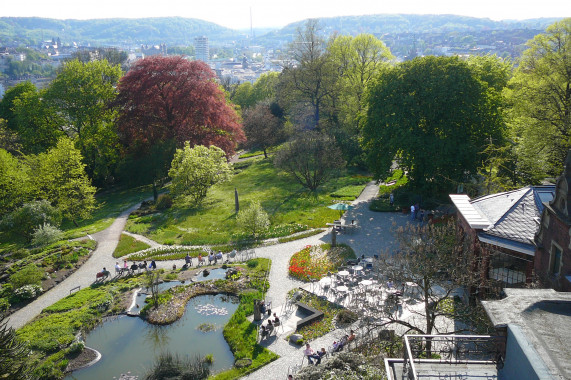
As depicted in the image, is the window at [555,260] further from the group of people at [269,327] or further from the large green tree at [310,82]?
the large green tree at [310,82]

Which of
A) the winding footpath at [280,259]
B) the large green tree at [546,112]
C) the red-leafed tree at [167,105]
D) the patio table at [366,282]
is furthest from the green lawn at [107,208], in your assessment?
the large green tree at [546,112]

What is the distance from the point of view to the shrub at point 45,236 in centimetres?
3941

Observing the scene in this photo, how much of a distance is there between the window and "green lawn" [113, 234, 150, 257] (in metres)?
31.0

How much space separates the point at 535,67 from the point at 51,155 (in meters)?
48.2

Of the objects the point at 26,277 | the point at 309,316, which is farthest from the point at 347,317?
the point at 26,277

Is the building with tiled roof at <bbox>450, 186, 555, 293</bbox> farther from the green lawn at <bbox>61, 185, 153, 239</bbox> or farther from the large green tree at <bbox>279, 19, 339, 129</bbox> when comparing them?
the large green tree at <bbox>279, 19, 339, 129</bbox>

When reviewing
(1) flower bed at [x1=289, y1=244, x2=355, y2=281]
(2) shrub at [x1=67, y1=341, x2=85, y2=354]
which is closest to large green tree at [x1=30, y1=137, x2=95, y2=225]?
(2) shrub at [x1=67, y1=341, x2=85, y2=354]

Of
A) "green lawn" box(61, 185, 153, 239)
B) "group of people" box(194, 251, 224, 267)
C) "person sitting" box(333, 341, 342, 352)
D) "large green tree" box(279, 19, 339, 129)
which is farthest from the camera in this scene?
"large green tree" box(279, 19, 339, 129)

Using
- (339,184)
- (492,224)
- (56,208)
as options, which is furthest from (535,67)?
(56,208)

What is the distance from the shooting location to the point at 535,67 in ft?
118

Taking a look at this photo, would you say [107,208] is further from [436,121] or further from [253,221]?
[436,121]

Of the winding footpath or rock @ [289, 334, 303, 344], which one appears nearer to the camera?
the winding footpath

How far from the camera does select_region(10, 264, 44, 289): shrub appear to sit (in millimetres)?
30453

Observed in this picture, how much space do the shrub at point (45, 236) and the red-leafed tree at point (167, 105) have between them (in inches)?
743
